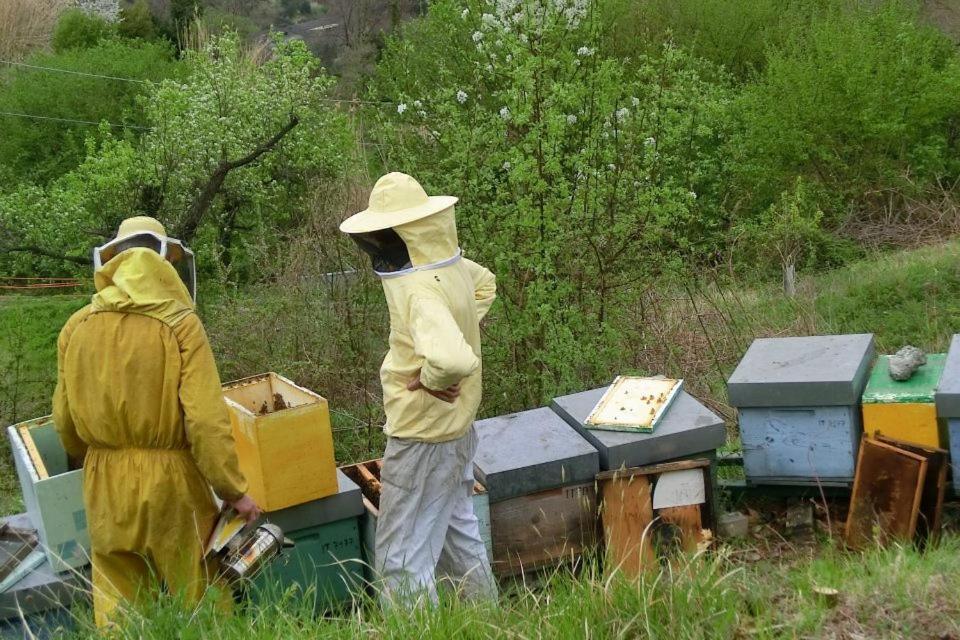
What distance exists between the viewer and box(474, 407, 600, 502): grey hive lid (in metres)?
3.73

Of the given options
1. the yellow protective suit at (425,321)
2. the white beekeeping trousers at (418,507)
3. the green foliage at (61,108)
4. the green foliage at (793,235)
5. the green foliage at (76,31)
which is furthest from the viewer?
the green foliage at (76,31)

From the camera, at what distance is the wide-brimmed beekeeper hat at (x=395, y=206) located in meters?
3.31

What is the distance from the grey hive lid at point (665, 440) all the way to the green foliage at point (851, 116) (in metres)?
10.7

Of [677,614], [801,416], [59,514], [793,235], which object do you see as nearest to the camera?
[677,614]

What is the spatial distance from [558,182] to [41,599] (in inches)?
155

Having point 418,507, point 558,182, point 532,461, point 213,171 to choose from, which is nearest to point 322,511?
point 418,507

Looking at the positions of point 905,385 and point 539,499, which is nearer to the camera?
point 539,499

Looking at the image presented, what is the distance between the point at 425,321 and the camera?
3.21m

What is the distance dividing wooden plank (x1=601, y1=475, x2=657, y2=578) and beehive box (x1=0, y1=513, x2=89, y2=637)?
1965mm

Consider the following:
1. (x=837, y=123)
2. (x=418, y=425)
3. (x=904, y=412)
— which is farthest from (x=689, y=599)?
(x=837, y=123)

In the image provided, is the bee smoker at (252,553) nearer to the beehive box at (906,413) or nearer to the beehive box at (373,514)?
the beehive box at (373,514)

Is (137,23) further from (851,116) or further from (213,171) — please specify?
(851,116)

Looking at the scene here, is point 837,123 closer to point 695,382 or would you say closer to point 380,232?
point 695,382

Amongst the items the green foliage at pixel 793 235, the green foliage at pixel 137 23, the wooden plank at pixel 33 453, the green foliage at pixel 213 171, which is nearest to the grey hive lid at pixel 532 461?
the wooden plank at pixel 33 453
